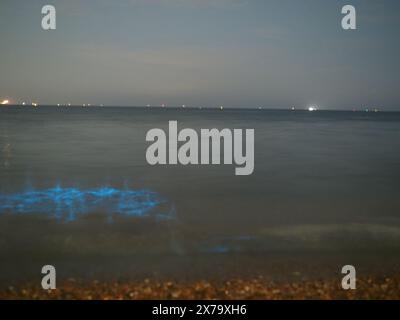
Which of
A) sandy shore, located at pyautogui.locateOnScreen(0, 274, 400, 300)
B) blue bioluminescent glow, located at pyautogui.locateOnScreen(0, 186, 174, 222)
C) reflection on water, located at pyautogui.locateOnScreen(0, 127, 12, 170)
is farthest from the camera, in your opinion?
reflection on water, located at pyautogui.locateOnScreen(0, 127, 12, 170)

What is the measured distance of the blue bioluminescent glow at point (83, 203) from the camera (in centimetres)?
1292

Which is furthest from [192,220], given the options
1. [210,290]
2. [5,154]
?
[5,154]

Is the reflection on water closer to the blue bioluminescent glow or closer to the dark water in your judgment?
the dark water

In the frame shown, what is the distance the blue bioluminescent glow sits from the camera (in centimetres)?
1292

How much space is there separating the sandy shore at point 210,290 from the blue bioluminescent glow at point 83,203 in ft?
16.4

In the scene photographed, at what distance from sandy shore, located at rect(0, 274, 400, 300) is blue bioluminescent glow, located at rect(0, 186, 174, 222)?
16.4 ft

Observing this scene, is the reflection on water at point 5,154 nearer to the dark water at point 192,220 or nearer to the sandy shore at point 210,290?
the dark water at point 192,220

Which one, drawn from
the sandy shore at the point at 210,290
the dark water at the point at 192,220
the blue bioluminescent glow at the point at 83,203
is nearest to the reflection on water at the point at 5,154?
the dark water at the point at 192,220

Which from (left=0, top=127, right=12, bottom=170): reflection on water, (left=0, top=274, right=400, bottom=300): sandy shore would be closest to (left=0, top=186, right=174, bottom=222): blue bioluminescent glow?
(left=0, top=274, right=400, bottom=300): sandy shore

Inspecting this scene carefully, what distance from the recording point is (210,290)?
286 inches

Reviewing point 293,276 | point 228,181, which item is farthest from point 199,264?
point 228,181

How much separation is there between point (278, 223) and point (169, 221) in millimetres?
3849

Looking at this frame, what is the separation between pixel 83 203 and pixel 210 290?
8550 mm

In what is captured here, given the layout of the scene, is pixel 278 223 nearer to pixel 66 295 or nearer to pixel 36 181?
pixel 66 295
